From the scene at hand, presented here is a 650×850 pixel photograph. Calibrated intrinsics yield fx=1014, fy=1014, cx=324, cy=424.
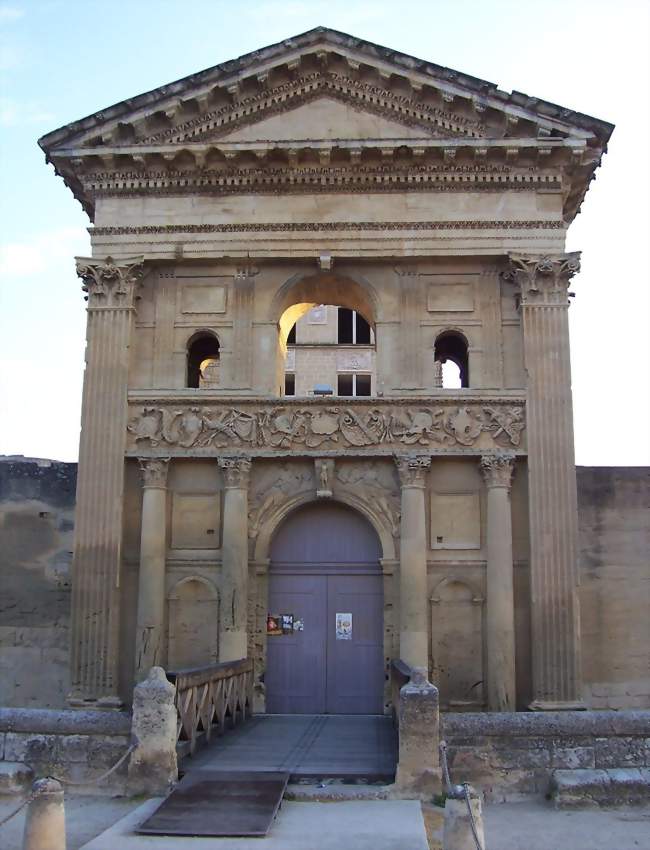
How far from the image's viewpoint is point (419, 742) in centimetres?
1252

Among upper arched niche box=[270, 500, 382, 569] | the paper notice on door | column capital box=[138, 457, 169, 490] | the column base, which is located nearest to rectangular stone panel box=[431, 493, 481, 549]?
upper arched niche box=[270, 500, 382, 569]

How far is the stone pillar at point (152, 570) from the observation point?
63.1 ft

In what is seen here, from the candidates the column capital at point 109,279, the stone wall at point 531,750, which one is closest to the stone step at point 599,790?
the stone wall at point 531,750

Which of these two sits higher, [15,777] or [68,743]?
[68,743]

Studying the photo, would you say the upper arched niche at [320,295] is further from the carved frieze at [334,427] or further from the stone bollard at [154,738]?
the stone bollard at [154,738]

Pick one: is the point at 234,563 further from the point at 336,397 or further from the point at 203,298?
the point at 203,298

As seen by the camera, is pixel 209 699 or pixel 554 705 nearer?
pixel 209 699

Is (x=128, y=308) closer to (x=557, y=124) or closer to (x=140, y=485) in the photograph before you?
(x=140, y=485)

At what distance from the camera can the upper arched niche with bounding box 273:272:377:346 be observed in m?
20.8

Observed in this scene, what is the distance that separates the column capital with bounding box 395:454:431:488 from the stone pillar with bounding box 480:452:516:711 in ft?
3.70

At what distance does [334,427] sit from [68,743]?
28.4ft

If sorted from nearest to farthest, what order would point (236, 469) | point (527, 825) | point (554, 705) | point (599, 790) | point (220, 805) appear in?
point (220, 805)
point (527, 825)
point (599, 790)
point (554, 705)
point (236, 469)

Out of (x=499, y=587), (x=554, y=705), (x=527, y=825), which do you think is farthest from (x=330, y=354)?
(x=527, y=825)

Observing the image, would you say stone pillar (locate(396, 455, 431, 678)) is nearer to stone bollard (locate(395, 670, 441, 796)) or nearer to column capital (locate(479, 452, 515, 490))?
column capital (locate(479, 452, 515, 490))
